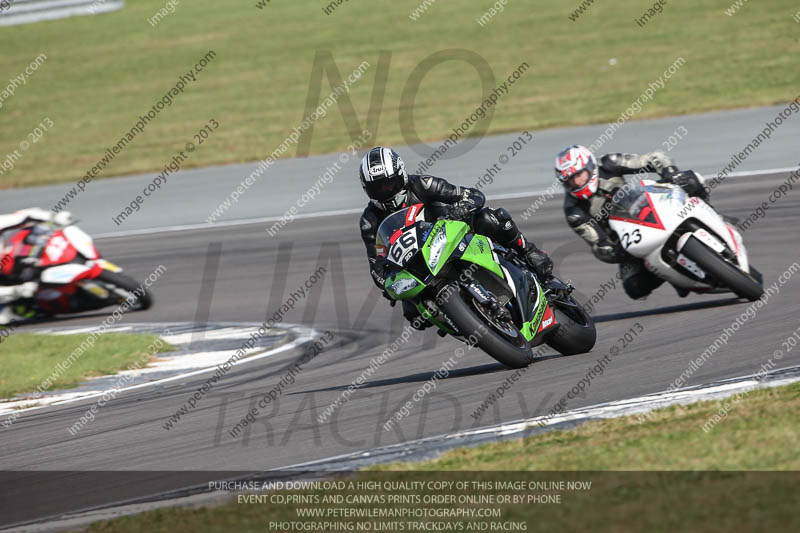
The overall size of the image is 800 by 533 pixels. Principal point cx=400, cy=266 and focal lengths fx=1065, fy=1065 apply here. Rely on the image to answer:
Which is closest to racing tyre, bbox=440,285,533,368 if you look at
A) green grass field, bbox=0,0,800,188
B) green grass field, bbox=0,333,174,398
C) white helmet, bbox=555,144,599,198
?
white helmet, bbox=555,144,599,198

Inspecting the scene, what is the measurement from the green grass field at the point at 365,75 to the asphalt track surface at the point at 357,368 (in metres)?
7.78

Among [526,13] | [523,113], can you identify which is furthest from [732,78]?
[526,13]

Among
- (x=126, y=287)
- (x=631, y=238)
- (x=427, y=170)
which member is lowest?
(x=427, y=170)

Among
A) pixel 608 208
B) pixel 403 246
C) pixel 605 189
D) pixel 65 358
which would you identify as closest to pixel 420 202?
pixel 403 246

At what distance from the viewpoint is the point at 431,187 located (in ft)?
26.9

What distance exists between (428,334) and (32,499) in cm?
539

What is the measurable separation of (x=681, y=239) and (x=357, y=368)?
318 centimetres

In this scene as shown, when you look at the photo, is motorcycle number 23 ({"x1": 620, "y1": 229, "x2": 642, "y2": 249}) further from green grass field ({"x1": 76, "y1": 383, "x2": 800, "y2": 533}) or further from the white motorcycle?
green grass field ({"x1": 76, "y1": 383, "x2": 800, "y2": 533})

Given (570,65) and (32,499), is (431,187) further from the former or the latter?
(570,65)

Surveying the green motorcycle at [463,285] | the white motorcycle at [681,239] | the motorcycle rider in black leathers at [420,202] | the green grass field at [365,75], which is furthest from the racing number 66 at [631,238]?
the green grass field at [365,75]

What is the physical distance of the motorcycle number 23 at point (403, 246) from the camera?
770 centimetres

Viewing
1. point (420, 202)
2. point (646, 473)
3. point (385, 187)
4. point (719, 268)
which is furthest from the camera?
point (719, 268)

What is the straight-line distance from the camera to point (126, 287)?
14.2 metres

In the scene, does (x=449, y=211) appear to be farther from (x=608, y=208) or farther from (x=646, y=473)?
(x=646, y=473)
